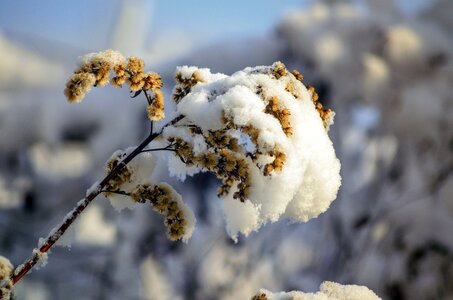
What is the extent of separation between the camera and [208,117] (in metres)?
1.46

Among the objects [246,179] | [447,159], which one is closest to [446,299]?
[447,159]

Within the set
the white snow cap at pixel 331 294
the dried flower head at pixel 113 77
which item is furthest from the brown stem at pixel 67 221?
the white snow cap at pixel 331 294

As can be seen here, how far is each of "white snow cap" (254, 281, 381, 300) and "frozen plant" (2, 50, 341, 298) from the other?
0.89 feet

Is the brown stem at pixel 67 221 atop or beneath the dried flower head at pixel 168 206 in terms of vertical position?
beneath

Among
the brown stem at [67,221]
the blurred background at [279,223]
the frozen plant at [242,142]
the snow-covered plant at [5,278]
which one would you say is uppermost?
the blurred background at [279,223]

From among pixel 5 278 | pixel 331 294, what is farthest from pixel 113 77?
pixel 331 294

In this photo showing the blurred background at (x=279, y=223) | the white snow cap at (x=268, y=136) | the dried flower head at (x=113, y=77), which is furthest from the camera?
the blurred background at (x=279, y=223)

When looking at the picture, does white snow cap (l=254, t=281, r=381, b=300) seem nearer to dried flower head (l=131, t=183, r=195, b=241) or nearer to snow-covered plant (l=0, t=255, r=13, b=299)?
dried flower head (l=131, t=183, r=195, b=241)

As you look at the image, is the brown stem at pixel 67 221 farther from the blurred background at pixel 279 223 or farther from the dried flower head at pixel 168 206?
the blurred background at pixel 279 223

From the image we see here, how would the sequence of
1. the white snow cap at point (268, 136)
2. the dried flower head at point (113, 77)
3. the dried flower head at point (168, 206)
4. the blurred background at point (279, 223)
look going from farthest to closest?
the blurred background at point (279, 223) < the dried flower head at point (168, 206) < the dried flower head at point (113, 77) < the white snow cap at point (268, 136)

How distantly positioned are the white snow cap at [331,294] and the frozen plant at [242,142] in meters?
0.27

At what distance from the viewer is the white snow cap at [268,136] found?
1.41 meters

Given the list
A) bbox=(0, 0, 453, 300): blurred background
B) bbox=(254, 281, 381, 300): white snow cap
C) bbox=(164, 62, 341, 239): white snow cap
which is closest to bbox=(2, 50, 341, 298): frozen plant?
bbox=(164, 62, 341, 239): white snow cap

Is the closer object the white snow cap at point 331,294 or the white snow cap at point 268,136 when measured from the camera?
the white snow cap at point 268,136
